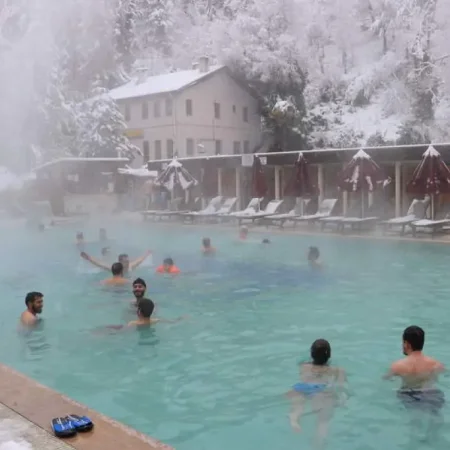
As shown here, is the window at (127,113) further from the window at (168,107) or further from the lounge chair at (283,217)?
the lounge chair at (283,217)

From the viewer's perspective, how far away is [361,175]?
1719 cm

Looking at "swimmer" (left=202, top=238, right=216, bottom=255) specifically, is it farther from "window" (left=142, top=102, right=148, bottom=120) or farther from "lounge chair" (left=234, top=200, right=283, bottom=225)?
"window" (left=142, top=102, right=148, bottom=120)

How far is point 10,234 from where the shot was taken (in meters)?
19.7

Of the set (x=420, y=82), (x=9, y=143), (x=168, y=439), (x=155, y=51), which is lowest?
(x=168, y=439)

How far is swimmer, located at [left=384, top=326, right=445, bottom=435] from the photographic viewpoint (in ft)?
16.9

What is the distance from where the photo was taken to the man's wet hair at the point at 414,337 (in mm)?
5270

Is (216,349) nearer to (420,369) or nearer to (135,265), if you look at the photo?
(420,369)

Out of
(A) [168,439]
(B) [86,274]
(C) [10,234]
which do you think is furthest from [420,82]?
(A) [168,439]

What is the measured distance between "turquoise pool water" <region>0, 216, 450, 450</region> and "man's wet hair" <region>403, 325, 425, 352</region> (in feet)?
1.54

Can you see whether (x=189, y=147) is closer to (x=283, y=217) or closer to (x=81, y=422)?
(x=283, y=217)

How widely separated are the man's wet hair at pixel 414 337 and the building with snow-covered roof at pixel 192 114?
30326mm

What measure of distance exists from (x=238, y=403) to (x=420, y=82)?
105 feet

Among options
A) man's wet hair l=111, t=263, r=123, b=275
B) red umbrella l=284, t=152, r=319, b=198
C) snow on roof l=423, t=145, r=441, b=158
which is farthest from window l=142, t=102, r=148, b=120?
man's wet hair l=111, t=263, r=123, b=275

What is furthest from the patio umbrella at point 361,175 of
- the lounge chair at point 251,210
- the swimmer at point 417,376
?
the swimmer at point 417,376
